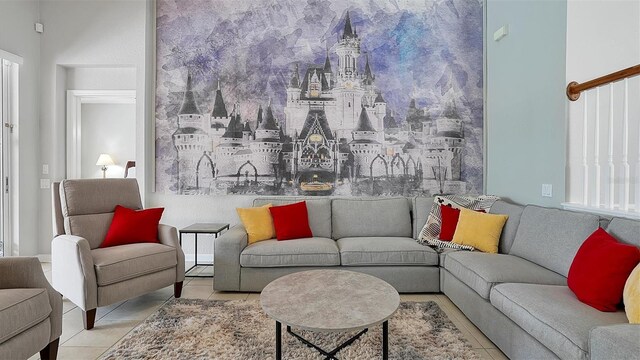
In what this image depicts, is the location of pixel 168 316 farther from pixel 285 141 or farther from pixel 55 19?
pixel 55 19

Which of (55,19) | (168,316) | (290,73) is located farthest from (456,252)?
(55,19)

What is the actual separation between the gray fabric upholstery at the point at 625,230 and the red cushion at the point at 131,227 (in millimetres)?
3450

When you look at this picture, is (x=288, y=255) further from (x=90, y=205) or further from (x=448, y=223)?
(x=90, y=205)

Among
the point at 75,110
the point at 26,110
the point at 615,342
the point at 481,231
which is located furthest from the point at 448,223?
the point at 26,110

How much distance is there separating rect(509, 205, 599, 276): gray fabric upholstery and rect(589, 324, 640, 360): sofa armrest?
0.99 metres

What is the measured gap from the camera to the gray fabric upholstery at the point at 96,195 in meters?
2.77

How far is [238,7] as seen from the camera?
12.8 ft

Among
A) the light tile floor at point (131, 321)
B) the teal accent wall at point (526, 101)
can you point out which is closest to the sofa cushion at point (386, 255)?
the light tile floor at point (131, 321)

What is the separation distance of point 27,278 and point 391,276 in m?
2.60

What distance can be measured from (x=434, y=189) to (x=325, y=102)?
1.67m

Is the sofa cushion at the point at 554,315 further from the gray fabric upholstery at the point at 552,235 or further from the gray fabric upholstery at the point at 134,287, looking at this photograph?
the gray fabric upholstery at the point at 134,287

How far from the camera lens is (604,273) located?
172 cm

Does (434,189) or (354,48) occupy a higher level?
(354,48)

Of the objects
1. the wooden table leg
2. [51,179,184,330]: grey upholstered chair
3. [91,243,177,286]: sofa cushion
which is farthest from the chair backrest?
the wooden table leg
